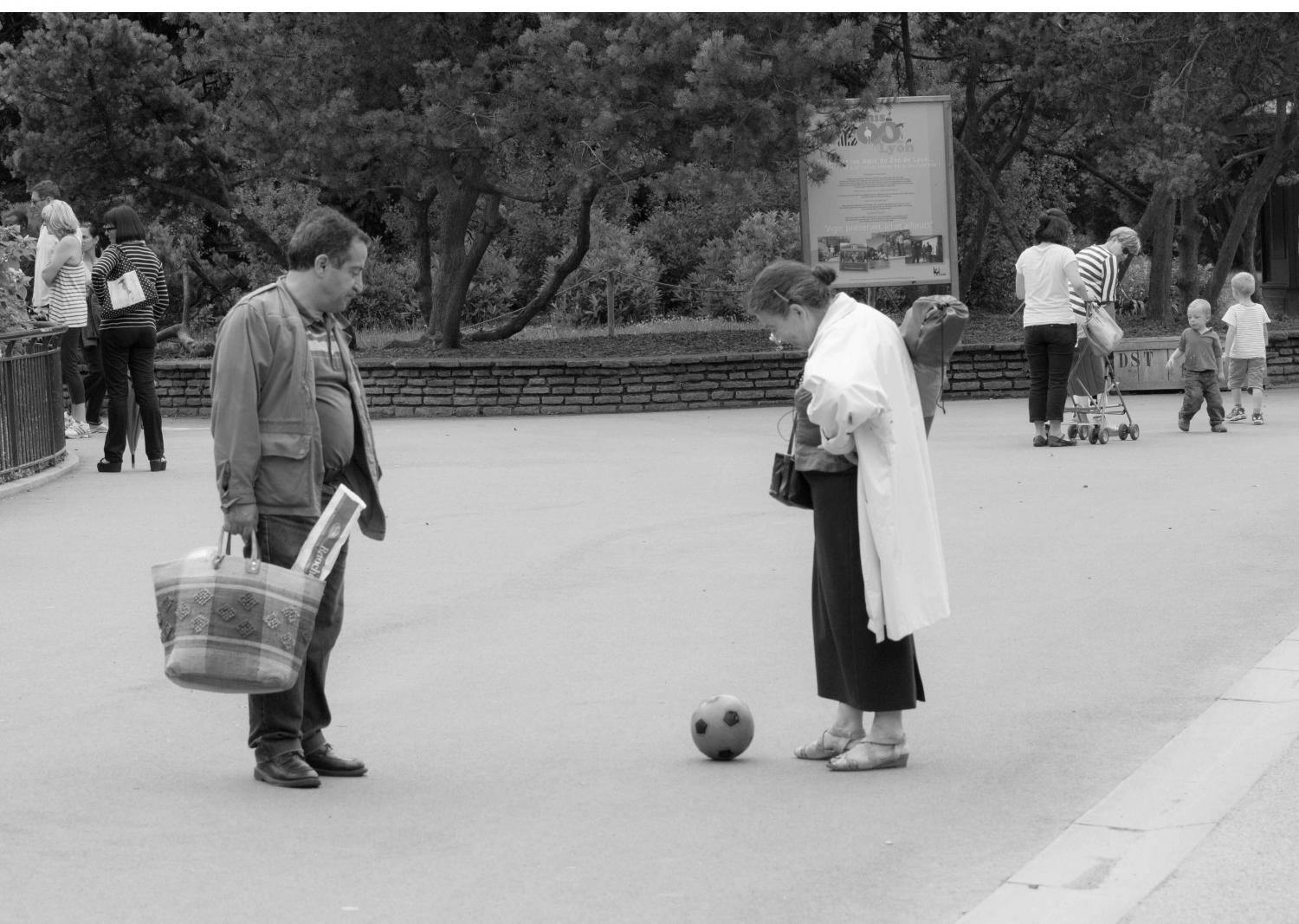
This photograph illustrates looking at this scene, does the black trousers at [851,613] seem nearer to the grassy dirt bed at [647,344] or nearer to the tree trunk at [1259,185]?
the grassy dirt bed at [647,344]

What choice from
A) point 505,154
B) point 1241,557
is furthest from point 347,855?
point 505,154

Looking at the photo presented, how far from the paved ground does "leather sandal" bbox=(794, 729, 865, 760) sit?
0.13 metres

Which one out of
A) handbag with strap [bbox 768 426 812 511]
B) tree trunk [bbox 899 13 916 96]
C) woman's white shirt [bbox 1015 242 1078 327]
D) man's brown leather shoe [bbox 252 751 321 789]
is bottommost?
man's brown leather shoe [bbox 252 751 321 789]

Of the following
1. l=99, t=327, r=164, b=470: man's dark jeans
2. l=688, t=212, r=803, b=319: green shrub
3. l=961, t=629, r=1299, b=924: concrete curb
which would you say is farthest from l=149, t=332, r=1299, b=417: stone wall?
l=961, t=629, r=1299, b=924: concrete curb

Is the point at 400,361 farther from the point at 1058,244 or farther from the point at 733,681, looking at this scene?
the point at 733,681

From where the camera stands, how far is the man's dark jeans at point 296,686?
564cm

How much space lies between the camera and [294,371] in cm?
561

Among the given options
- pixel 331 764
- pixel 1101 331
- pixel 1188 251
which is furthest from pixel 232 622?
pixel 1188 251

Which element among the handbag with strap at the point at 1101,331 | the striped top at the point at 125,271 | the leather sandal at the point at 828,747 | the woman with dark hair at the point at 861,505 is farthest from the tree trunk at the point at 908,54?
the leather sandal at the point at 828,747

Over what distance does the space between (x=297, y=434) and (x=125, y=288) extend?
8961mm

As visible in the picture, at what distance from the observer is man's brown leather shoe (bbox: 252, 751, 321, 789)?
5711 millimetres

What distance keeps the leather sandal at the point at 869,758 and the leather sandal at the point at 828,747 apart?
9 centimetres

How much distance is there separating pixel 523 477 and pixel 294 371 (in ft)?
28.2

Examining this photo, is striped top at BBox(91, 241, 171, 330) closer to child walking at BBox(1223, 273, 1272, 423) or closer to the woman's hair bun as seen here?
the woman's hair bun
